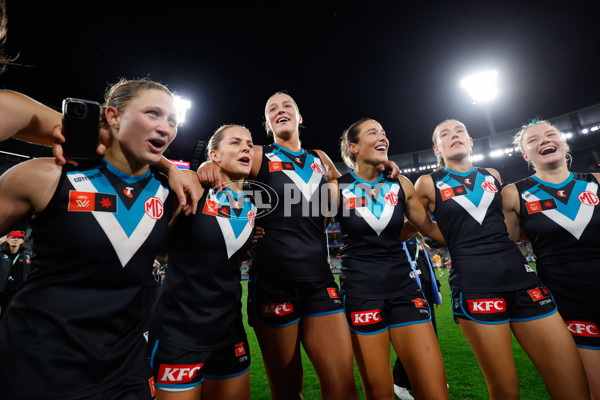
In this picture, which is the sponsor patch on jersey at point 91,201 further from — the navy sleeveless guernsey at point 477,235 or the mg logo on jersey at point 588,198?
the mg logo on jersey at point 588,198

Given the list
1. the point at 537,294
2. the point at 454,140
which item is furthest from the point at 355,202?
the point at 537,294

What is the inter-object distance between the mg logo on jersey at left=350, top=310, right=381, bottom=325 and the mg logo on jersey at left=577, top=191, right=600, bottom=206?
2288mm

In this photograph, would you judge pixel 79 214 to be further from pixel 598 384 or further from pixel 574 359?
pixel 598 384

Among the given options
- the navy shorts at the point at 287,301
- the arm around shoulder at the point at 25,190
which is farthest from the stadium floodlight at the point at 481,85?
the arm around shoulder at the point at 25,190

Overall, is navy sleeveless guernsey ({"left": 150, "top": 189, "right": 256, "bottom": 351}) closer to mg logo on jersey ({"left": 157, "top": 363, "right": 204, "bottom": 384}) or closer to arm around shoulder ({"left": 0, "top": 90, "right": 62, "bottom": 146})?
mg logo on jersey ({"left": 157, "top": 363, "right": 204, "bottom": 384})

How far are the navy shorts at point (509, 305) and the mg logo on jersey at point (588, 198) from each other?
3.31 feet

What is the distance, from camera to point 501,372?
223 centimetres

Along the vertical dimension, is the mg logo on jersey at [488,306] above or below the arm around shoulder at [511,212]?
below

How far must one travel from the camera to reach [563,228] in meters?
2.67

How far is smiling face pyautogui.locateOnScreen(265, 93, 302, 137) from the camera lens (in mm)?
2934

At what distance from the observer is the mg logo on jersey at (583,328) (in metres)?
2.49

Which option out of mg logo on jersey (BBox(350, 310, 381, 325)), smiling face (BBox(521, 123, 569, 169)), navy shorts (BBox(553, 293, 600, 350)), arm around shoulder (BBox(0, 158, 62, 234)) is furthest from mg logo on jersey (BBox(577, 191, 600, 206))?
arm around shoulder (BBox(0, 158, 62, 234))

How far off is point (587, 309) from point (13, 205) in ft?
13.3

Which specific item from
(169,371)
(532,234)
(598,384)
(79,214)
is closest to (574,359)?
(598,384)
